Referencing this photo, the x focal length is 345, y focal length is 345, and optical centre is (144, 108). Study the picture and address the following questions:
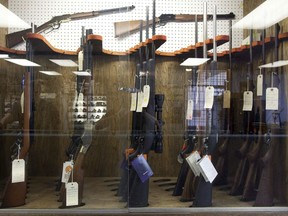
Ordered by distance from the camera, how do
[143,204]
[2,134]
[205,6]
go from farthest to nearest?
[205,6]
[2,134]
[143,204]

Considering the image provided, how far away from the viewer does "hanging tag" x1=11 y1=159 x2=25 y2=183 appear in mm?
1554

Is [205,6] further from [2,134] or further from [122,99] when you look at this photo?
[2,134]

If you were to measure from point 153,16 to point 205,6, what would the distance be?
28 cm

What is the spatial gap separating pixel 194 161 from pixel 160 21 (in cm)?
71

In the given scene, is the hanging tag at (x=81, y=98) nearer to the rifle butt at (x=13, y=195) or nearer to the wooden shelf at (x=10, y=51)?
the wooden shelf at (x=10, y=51)

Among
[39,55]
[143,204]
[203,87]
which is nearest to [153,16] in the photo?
[203,87]

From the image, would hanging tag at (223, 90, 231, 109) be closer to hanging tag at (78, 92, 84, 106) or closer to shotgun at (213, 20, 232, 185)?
shotgun at (213, 20, 232, 185)

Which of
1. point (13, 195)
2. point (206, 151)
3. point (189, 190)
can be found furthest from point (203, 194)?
point (13, 195)

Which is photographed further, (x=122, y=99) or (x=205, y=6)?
(x=205, y=6)

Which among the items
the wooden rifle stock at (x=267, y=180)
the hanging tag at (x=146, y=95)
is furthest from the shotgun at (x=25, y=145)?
the wooden rifle stock at (x=267, y=180)

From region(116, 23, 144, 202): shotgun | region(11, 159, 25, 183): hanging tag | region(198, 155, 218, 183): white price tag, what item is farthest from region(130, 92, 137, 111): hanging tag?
region(11, 159, 25, 183): hanging tag

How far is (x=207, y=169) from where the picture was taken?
1579 mm

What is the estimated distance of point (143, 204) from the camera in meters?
1.53

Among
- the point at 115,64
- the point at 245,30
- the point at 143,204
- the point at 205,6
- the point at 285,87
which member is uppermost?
the point at 205,6
